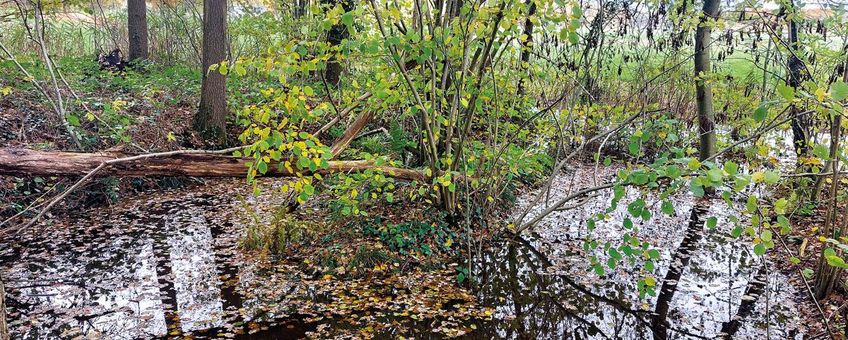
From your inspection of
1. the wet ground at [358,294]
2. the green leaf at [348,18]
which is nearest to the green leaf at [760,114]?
the wet ground at [358,294]

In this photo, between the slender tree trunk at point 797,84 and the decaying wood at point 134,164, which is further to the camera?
the slender tree trunk at point 797,84

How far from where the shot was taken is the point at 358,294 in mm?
4512

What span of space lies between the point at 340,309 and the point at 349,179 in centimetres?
107

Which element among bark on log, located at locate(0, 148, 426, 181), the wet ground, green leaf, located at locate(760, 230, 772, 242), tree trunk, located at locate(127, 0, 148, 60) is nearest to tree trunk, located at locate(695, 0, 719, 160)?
the wet ground

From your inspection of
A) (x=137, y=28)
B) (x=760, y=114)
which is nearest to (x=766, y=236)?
(x=760, y=114)

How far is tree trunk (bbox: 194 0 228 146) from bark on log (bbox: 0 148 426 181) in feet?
14.2

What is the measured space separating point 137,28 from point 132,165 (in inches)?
342

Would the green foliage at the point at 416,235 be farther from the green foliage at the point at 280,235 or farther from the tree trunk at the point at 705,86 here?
the tree trunk at the point at 705,86

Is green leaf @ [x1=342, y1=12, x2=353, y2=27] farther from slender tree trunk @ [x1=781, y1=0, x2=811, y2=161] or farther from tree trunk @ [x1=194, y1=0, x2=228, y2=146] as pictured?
tree trunk @ [x1=194, y1=0, x2=228, y2=146]

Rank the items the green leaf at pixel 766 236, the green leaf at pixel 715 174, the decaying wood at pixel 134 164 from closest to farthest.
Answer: the green leaf at pixel 715 174
the green leaf at pixel 766 236
the decaying wood at pixel 134 164

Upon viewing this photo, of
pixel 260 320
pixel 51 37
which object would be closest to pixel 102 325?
pixel 260 320

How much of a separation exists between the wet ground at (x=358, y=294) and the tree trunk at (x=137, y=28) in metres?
6.67

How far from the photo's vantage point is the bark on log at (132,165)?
375 centimetres

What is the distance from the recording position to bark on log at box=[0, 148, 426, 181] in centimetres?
375
